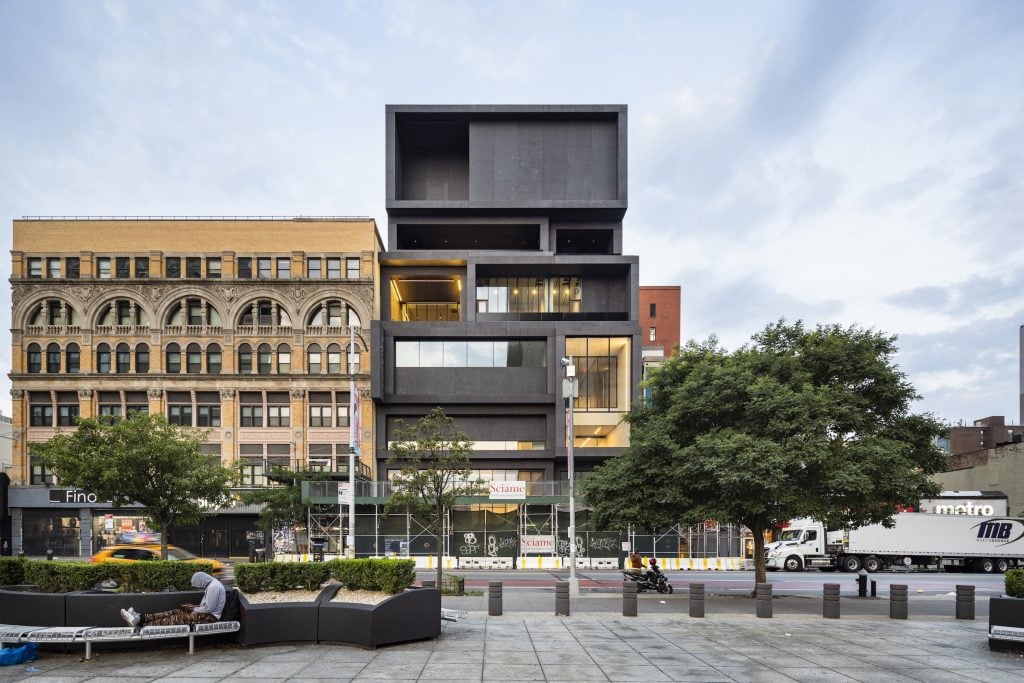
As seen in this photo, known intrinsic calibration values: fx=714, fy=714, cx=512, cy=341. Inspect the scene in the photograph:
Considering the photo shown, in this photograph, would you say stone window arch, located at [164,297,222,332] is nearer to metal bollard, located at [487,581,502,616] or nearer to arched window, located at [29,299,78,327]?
arched window, located at [29,299,78,327]

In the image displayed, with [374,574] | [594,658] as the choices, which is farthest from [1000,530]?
[374,574]

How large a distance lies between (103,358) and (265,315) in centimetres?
1242

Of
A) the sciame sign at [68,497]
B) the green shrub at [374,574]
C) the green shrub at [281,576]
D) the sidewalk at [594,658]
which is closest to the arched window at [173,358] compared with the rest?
the sciame sign at [68,497]

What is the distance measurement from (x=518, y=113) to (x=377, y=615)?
51.3 m

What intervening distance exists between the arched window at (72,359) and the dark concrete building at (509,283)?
2292 centimetres

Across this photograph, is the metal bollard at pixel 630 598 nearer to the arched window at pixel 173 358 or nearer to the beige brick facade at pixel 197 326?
the beige brick facade at pixel 197 326

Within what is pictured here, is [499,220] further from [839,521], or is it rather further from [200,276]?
[839,521]

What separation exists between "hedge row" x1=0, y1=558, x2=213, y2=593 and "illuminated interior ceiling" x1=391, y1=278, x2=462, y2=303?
43759mm

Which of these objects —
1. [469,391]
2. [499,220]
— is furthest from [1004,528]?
[499,220]

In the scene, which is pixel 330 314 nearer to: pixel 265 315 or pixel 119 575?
pixel 265 315

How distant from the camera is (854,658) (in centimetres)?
1449

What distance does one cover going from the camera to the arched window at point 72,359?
177 feet

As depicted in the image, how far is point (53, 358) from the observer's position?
53906mm

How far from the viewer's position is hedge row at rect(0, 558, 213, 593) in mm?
14336
